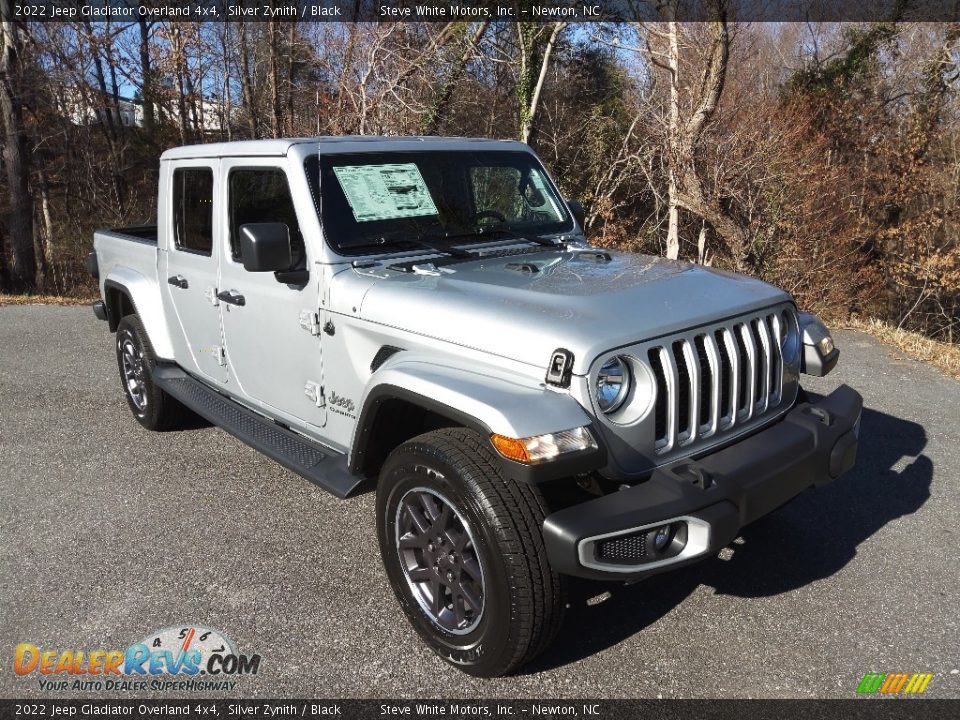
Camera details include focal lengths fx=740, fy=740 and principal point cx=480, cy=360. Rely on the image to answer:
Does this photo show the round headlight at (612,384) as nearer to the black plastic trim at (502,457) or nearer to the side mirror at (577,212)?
the black plastic trim at (502,457)

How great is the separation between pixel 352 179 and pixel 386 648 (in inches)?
84.4

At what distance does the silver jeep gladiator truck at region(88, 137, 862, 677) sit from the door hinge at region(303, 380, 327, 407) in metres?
0.02

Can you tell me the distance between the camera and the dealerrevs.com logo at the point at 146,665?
2801 mm

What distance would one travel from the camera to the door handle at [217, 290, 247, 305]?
12.9ft

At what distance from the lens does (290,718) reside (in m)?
2.62

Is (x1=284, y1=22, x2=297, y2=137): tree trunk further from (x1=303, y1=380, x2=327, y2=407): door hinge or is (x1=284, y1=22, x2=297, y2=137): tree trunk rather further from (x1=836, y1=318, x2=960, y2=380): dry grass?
(x1=303, y1=380, x2=327, y2=407): door hinge

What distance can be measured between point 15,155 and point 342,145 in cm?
1481

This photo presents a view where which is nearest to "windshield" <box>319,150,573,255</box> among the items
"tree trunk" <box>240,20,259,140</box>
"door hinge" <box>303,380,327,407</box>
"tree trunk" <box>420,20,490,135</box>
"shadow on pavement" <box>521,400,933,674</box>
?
"door hinge" <box>303,380,327,407</box>

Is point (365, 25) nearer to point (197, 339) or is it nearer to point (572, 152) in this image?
point (572, 152)

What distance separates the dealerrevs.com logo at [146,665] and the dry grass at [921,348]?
6.41m

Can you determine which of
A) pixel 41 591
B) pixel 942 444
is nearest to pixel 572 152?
pixel 942 444

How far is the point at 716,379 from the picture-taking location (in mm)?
2816

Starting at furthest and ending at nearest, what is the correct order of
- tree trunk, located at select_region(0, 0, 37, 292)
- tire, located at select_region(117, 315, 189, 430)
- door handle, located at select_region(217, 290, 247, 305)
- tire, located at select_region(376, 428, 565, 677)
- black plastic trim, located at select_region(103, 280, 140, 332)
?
tree trunk, located at select_region(0, 0, 37, 292) < black plastic trim, located at select_region(103, 280, 140, 332) < tire, located at select_region(117, 315, 189, 430) < door handle, located at select_region(217, 290, 247, 305) < tire, located at select_region(376, 428, 565, 677)

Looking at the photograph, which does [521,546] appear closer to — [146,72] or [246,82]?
[246,82]
